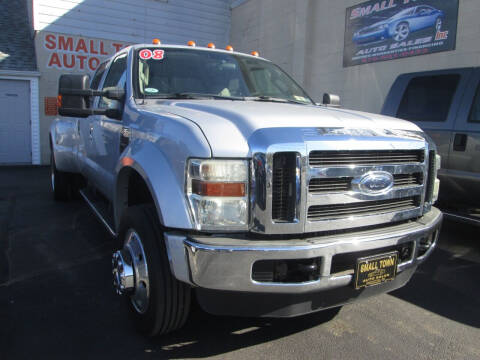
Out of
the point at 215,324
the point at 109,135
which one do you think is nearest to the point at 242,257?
the point at 215,324

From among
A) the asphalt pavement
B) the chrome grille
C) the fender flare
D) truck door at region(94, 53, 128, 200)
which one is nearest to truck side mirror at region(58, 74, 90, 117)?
truck door at region(94, 53, 128, 200)

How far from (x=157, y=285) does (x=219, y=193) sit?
2.23 ft

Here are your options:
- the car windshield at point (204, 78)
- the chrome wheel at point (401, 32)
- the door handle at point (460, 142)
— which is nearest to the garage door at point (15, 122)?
the chrome wheel at point (401, 32)

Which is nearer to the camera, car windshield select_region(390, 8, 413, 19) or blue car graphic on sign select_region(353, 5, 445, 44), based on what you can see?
blue car graphic on sign select_region(353, 5, 445, 44)

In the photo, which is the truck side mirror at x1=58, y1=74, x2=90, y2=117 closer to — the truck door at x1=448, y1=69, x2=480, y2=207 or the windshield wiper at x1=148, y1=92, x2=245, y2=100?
the windshield wiper at x1=148, y1=92, x2=245, y2=100

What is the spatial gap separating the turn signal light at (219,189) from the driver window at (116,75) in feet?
5.86

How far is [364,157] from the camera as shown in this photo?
2322 mm

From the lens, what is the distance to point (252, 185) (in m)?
2.07

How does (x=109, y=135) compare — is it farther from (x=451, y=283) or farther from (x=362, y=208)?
(x=451, y=283)

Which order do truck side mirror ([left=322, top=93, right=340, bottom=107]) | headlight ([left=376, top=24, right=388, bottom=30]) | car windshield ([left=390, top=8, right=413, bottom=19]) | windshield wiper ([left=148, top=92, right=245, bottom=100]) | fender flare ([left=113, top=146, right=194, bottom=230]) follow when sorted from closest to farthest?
fender flare ([left=113, top=146, right=194, bottom=230]), windshield wiper ([left=148, top=92, right=245, bottom=100]), truck side mirror ([left=322, top=93, right=340, bottom=107]), car windshield ([left=390, top=8, right=413, bottom=19]), headlight ([left=376, top=24, right=388, bottom=30])

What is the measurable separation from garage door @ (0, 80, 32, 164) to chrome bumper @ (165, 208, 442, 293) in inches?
463

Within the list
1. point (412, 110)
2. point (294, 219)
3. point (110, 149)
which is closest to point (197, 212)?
point (294, 219)

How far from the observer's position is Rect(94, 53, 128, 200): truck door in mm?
3410

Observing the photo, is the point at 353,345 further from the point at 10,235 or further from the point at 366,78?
the point at 366,78
